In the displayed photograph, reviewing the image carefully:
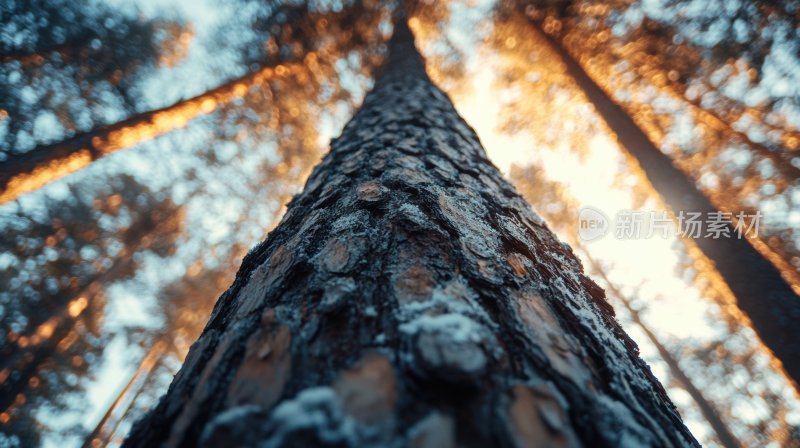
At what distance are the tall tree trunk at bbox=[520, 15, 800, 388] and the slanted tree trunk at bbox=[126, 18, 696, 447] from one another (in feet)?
9.11

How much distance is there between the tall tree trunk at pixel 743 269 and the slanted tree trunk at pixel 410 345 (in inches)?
109

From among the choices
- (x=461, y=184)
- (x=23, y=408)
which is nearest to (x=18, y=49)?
(x=461, y=184)

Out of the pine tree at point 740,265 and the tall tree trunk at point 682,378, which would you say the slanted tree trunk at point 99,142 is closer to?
the pine tree at point 740,265

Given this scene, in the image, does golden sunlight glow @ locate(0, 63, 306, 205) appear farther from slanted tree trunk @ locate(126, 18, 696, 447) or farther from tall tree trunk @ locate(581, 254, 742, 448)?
tall tree trunk @ locate(581, 254, 742, 448)

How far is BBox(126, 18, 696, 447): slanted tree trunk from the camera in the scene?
0.42 meters

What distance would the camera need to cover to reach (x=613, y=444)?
1.48 feet

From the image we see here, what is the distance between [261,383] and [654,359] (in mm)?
12691

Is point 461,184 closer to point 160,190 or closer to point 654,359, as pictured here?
point 160,190

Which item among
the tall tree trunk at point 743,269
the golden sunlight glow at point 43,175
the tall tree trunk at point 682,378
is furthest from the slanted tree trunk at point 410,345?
the tall tree trunk at point 682,378

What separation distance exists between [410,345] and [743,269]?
12.2 ft

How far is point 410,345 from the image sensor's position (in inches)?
18.7

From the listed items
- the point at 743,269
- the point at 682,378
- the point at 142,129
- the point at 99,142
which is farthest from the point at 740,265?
the point at 682,378

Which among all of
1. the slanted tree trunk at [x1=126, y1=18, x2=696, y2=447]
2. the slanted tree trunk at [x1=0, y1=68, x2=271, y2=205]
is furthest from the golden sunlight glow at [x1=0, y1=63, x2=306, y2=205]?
the slanted tree trunk at [x1=126, y1=18, x2=696, y2=447]

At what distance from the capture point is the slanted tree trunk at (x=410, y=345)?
1.38 feet
